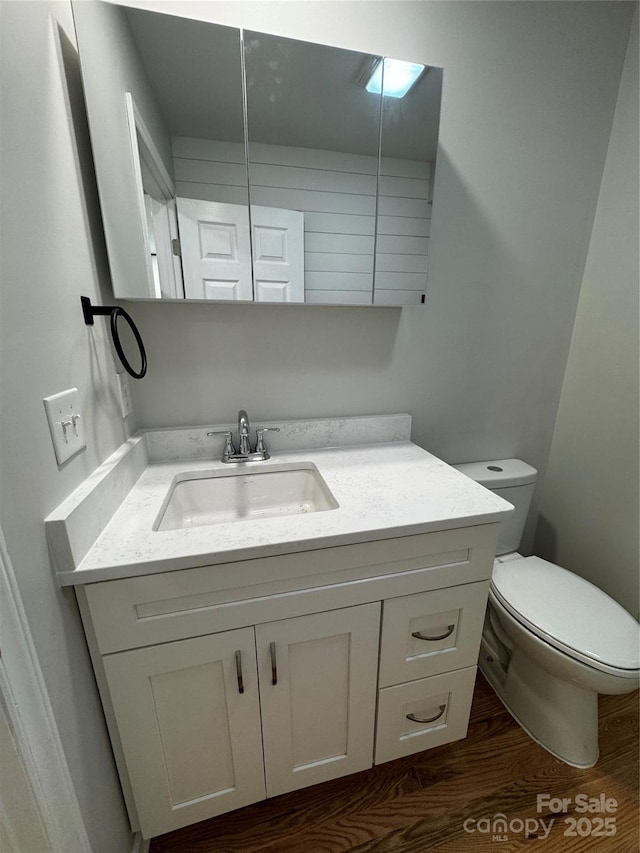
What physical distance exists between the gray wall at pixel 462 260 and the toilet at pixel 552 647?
0.50 m

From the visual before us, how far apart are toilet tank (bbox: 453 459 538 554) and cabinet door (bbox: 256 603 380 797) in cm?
75

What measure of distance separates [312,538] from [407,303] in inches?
33.2

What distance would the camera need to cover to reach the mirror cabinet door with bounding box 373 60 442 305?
103 cm

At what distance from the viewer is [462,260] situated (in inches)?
48.8

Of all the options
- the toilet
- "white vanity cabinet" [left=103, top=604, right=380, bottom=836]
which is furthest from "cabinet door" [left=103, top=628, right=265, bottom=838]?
the toilet

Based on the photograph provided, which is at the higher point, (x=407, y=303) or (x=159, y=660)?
(x=407, y=303)

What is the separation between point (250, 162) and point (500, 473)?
4.43 feet

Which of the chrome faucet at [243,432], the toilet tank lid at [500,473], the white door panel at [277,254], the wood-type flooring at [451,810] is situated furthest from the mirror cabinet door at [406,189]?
A: the wood-type flooring at [451,810]

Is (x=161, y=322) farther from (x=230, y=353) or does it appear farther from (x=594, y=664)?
(x=594, y=664)

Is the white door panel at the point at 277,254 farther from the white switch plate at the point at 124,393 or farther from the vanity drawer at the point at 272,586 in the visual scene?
the vanity drawer at the point at 272,586

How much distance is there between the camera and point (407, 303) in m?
1.17

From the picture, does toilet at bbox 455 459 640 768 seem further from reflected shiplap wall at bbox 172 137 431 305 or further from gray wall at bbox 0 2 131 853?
gray wall at bbox 0 2 131 853

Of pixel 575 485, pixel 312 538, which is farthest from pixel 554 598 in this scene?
pixel 312 538

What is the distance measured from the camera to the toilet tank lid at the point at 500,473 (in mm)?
1320
